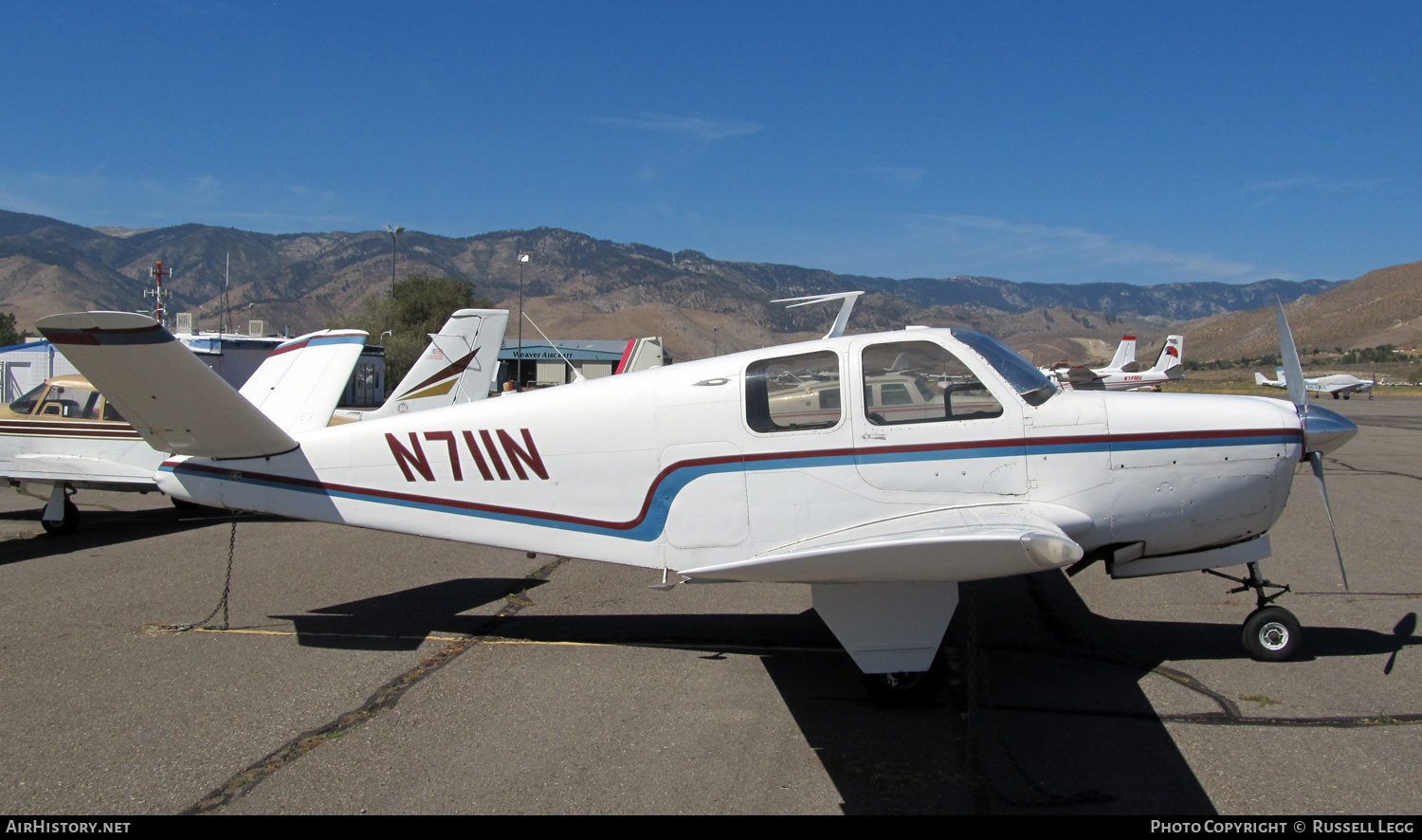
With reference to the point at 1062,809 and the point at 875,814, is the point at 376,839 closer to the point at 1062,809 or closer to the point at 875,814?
the point at 875,814

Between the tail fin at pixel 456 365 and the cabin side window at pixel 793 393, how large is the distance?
10.3 m

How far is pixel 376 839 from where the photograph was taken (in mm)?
3215

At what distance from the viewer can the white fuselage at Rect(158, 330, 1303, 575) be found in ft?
15.1

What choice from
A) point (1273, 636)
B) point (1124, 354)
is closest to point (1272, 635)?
point (1273, 636)

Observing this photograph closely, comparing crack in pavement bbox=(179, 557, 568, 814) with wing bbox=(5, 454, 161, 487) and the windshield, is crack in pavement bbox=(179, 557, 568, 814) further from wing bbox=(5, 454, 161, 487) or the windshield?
wing bbox=(5, 454, 161, 487)

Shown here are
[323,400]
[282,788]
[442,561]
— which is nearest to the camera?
[282,788]

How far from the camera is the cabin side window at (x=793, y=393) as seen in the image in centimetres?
475

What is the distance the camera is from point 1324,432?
4.86 metres

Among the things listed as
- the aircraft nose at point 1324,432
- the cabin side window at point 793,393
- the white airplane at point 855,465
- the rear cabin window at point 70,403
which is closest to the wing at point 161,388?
the white airplane at point 855,465

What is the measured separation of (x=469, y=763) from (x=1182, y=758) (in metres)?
3.48

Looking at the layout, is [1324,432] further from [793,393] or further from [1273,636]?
[793,393]

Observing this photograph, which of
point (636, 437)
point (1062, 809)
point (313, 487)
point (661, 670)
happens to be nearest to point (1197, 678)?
point (1062, 809)

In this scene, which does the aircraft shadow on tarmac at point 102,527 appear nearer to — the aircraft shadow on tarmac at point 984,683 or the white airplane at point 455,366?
the white airplane at point 455,366

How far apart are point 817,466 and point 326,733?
10.0ft
